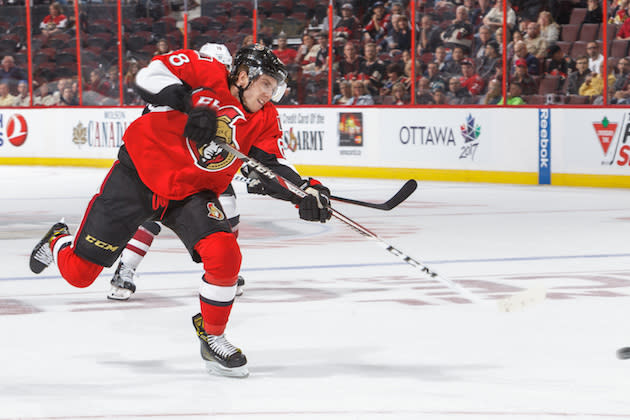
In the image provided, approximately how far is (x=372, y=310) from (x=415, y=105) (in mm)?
6999

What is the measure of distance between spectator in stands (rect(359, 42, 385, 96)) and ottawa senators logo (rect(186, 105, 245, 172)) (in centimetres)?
808

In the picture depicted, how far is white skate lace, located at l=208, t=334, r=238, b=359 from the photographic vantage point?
308cm

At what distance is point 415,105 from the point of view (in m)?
10.9

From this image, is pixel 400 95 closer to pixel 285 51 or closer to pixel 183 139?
pixel 285 51

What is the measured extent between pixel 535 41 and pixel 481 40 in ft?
1.89

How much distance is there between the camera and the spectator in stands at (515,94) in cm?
1012

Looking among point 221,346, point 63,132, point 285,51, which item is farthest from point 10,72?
Result: point 221,346

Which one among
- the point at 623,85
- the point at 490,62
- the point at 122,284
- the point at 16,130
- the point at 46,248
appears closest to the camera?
the point at 46,248

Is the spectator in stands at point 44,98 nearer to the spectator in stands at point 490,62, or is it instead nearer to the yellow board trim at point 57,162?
Answer: the yellow board trim at point 57,162

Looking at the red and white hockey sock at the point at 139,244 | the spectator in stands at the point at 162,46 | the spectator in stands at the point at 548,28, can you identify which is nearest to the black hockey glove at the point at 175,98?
the red and white hockey sock at the point at 139,244

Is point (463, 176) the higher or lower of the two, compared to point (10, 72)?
lower

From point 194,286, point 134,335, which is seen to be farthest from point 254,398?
point 194,286

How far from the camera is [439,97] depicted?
10688mm

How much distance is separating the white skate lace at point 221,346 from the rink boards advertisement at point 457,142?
275 inches
